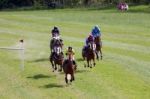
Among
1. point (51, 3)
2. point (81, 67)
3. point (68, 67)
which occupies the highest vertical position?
point (68, 67)

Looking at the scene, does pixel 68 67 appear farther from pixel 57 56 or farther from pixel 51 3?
pixel 51 3

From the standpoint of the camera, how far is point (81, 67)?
27297mm

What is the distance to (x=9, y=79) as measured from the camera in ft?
79.2

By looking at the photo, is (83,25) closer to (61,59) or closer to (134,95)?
(61,59)

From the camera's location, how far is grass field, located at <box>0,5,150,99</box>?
21.0m

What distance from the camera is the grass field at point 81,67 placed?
21009 mm

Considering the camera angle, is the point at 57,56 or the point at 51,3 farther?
the point at 51,3

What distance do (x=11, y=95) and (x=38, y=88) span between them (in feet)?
5.43

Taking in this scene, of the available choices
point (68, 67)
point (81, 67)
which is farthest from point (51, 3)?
point (68, 67)

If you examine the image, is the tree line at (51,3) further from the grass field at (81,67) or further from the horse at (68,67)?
the horse at (68,67)

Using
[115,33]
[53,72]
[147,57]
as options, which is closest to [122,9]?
[115,33]

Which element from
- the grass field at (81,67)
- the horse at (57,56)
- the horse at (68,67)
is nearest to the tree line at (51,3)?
the grass field at (81,67)

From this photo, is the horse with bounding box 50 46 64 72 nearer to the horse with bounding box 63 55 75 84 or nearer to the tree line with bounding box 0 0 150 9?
the horse with bounding box 63 55 75 84

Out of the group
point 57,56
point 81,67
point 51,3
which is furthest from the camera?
point 51,3
